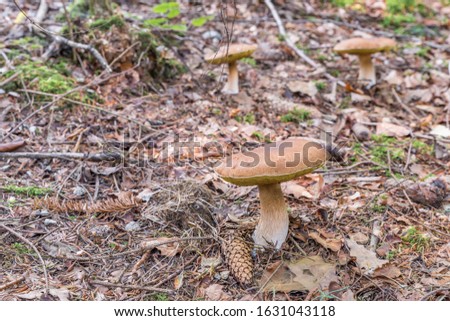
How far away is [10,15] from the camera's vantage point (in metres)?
5.72

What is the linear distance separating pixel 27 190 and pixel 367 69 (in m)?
A: 4.23

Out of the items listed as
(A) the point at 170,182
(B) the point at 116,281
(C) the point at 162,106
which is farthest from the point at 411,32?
(B) the point at 116,281

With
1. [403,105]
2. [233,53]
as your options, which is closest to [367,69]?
[403,105]

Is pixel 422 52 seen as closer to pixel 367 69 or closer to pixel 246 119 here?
pixel 367 69

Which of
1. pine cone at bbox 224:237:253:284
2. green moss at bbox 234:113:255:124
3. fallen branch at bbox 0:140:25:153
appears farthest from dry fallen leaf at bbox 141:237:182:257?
green moss at bbox 234:113:255:124

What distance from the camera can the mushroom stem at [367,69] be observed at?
5613 millimetres

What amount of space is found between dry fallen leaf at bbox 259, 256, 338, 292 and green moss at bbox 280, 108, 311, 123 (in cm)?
224

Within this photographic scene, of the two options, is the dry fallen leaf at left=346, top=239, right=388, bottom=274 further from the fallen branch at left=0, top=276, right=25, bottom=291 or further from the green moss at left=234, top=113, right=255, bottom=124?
the green moss at left=234, top=113, right=255, bottom=124

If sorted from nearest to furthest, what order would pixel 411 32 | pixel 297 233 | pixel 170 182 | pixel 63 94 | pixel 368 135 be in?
pixel 297 233 < pixel 170 182 < pixel 63 94 < pixel 368 135 < pixel 411 32

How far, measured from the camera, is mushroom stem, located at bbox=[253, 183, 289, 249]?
109 inches

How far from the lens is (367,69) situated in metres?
5.64
